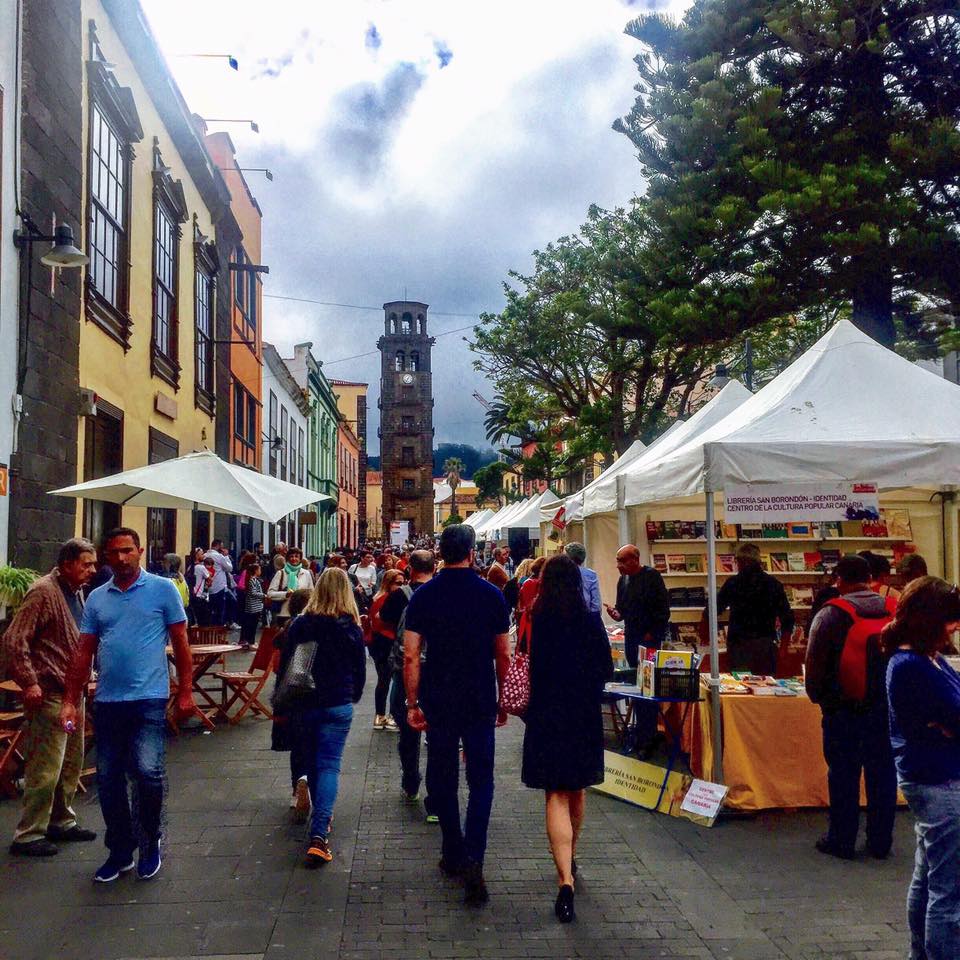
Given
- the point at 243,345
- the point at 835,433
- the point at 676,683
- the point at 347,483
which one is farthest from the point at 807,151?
the point at 347,483

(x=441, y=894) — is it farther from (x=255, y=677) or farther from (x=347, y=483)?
(x=347, y=483)

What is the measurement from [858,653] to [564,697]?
1.83 m

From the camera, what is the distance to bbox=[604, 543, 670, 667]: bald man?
30.8 ft

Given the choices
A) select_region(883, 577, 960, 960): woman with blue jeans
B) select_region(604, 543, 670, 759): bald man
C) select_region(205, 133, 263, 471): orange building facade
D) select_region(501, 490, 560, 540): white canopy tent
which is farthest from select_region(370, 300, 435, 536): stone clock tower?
select_region(883, 577, 960, 960): woman with blue jeans

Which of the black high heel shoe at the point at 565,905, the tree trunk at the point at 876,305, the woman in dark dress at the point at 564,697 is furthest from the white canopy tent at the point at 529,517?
the black high heel shoe at the point at 565,905

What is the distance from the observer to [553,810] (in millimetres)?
5188

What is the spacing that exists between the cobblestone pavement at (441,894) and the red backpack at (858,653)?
3.35ft

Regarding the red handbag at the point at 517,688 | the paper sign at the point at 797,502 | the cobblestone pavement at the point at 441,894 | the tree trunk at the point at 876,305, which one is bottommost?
the cobblestone pavement at the point at 441,894

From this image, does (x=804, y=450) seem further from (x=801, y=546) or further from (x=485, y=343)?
(x=485, y=343)

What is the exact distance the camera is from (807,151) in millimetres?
15555

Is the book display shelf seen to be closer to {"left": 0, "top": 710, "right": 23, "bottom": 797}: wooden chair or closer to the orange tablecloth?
the orange tablecloth

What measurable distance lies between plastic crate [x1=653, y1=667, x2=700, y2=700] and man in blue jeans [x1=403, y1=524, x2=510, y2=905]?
5.86 feet

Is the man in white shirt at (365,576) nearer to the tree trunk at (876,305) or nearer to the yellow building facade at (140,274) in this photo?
the yellow building facade at (140,274)

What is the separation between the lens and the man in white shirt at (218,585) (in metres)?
19.0
